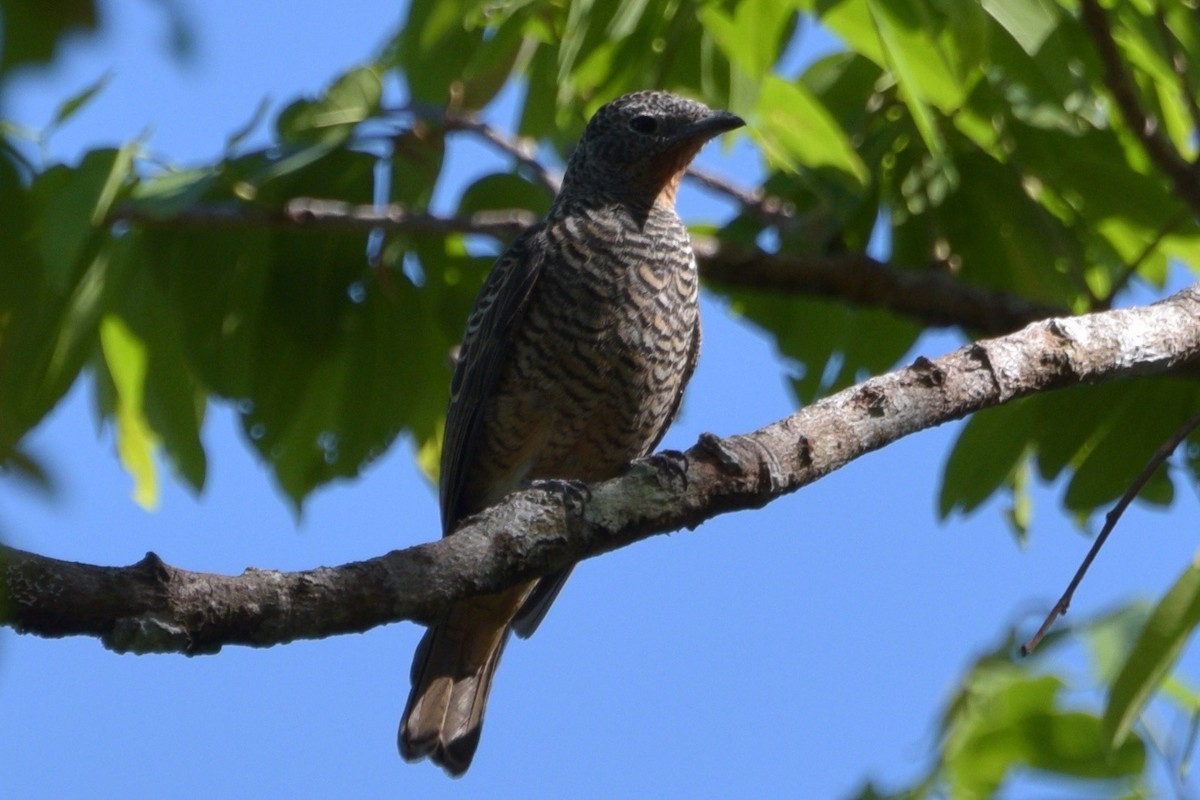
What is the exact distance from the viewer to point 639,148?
532cm

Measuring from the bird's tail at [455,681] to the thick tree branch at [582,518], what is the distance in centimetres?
218

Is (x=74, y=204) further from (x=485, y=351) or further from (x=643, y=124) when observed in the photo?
(x=643, y=124)

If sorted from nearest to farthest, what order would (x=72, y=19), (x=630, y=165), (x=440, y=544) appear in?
(x=72, y=19) < (x=440, y=544) < (x=630, y=165)

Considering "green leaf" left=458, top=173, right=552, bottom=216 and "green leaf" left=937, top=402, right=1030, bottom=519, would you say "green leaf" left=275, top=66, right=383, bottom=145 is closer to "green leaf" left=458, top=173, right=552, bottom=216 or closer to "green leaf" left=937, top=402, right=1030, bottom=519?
"green leaf" left=458, top=173, right=552, bottom=216

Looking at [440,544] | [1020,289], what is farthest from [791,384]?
[440,544]

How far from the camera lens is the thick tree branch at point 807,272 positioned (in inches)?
148

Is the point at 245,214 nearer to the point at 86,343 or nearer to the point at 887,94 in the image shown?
the point at 86,343

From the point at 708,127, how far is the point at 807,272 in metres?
0.95

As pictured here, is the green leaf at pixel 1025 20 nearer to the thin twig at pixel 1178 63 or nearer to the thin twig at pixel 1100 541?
the thin twig at pixel 1178 63

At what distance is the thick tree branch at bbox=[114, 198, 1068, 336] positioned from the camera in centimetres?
376

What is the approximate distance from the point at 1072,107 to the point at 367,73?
2023 mm

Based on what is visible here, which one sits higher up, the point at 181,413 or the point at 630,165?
the point at 630,165

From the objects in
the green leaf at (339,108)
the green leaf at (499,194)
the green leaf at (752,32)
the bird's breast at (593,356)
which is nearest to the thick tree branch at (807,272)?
the green leaf at (499,194)

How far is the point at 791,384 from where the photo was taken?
13.5ft
